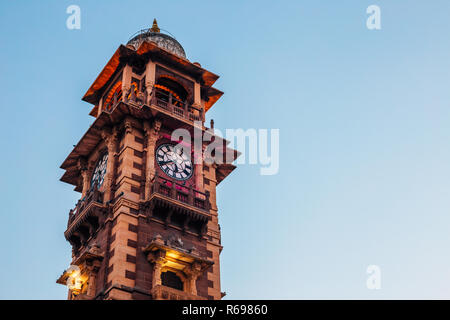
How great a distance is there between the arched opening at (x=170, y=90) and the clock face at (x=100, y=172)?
6.37 meters

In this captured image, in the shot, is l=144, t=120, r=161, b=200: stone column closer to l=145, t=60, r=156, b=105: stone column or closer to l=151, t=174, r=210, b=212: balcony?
l=151, t=174, r=210, b=212: balcony

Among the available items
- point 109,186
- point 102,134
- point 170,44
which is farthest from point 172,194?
point 170,44

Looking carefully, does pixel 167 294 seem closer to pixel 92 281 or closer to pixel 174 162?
pixel 92 281

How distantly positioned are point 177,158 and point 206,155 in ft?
8.79

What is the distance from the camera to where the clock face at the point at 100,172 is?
38.1 metres

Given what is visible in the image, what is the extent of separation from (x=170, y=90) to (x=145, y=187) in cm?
1095

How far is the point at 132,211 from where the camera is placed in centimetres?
3372

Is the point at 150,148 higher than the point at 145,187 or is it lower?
higher

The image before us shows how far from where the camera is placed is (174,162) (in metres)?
38.0

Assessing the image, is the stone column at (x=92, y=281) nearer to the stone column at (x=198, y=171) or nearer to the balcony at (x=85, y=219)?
the balcony at (x=85, y=219)

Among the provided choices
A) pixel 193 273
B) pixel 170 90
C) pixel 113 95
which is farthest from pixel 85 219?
pixel 170 90

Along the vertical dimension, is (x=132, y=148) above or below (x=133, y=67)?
below
